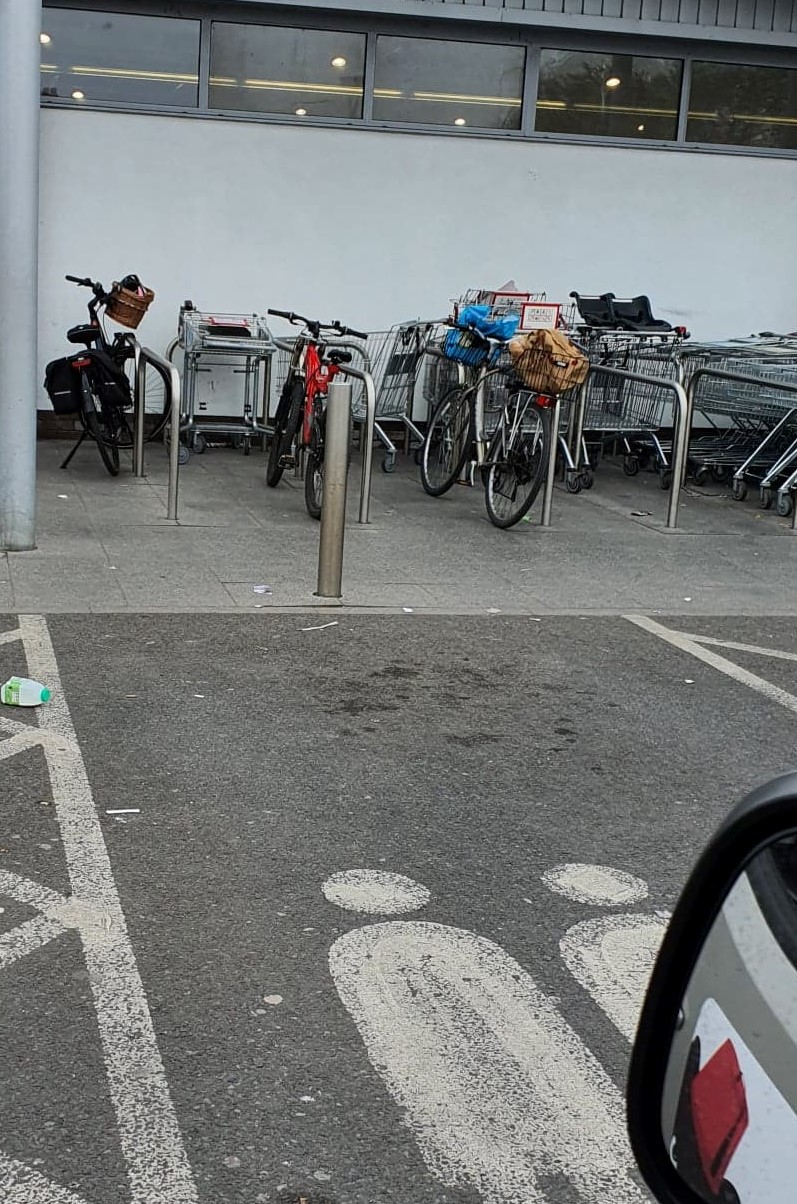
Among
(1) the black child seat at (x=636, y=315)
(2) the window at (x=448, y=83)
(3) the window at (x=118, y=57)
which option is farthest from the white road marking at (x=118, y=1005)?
(2) the window at (x=448, y=83)

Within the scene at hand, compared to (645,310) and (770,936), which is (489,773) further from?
(645,310)

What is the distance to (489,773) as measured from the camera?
5.21 metres

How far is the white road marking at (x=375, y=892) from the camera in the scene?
4059 mm

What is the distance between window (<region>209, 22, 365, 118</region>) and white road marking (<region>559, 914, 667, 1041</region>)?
32.8 feet

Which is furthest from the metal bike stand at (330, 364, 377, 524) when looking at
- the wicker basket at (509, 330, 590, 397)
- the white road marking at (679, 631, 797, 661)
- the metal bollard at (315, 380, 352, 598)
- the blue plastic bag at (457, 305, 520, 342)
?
the white road marking at (679, 631, 797, 661)

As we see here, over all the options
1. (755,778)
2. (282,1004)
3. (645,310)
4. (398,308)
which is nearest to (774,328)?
(645,310)

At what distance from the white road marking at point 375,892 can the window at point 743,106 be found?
34.6 ft

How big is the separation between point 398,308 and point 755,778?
27.6ft

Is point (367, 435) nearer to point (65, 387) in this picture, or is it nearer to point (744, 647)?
point (65, 387)

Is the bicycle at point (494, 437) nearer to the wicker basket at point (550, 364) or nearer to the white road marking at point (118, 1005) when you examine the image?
the wicker basket at point (550, 364)

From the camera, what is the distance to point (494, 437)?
981 cm

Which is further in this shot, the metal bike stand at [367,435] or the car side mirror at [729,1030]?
the metal bike stand at [367,435]

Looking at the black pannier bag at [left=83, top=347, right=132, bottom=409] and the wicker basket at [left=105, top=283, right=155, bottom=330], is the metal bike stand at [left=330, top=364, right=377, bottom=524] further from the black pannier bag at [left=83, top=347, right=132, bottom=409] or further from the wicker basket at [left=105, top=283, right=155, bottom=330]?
the wicker basket at [left=105, top=283, right=155, bottom=330]

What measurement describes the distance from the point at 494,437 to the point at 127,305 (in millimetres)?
3268
